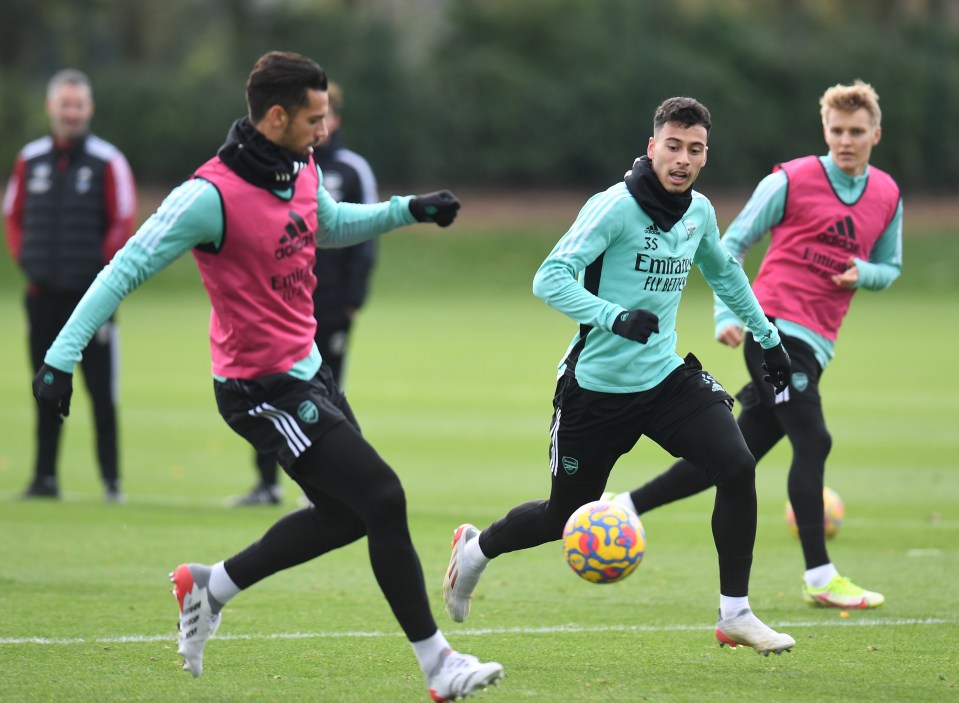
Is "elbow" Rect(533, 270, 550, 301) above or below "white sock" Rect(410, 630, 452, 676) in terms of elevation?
above

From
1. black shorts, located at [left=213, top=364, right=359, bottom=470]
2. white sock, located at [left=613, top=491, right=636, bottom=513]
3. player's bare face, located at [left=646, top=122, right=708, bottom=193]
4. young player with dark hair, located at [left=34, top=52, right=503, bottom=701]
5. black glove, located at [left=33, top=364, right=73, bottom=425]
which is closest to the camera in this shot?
black glove, located at [left=33, top=364, right=73, bottom=425]

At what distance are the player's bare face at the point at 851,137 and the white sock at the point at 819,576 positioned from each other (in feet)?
6.73

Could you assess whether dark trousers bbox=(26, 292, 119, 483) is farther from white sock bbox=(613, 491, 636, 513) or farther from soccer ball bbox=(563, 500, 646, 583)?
soccer ball bbox=(563, 500, 646, 583)

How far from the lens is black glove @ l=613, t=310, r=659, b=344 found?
5.56 meters

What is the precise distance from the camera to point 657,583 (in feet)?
25.7

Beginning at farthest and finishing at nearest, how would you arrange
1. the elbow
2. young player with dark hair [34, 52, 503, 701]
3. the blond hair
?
the blond hair → the elbow → young player with dark hair [34, 52, 503, 701]

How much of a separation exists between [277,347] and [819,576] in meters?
3.16

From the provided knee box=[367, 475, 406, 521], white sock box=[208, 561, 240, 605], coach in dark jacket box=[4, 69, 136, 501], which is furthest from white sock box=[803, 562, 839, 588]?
coach in dark jacket box=[4, 69, 136, 501]

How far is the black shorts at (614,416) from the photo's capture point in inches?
240

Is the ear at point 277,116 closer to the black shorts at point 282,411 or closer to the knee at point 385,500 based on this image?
the black shorts at point 282,411

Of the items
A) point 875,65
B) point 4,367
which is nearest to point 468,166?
point 875,65

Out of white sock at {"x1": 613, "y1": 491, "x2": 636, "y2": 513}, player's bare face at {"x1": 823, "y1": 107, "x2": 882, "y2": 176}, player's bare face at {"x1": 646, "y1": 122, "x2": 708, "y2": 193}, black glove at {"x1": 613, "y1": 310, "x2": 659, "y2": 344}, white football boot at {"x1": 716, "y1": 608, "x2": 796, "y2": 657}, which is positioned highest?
player's bare face at {"x1": 823, "y1": 107, "x2": 882, "y2": 176}

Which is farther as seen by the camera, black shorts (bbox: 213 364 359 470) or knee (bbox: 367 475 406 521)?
black shorts (bbox: 213 364 359 470)

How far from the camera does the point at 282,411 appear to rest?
5.41 meters
